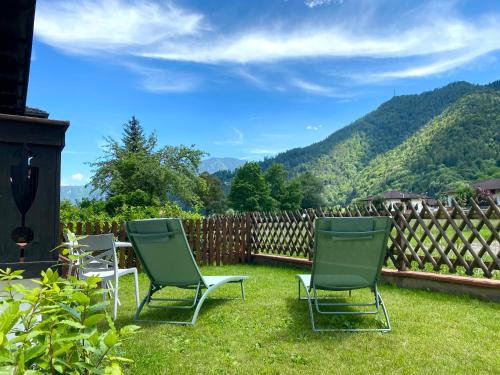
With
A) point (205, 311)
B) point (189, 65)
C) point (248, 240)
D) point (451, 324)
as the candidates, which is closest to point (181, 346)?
point (205, 311)

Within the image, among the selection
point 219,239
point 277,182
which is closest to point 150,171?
point 219,239

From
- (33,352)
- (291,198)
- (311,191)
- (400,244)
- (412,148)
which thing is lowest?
(291,198)

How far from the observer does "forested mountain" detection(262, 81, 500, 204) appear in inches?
3447

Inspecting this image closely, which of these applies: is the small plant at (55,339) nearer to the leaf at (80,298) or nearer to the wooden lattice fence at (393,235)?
the leaf at (80,298)

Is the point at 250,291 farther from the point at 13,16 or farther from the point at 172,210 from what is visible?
the point at 172,210

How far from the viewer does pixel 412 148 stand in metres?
105

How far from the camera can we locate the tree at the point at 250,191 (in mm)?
66500

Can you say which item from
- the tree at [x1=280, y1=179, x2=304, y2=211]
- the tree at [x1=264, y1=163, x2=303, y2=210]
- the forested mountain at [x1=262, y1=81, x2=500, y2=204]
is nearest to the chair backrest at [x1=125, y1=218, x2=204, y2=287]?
the tree at [x1=280, y1=179, x2=304, y2=211]

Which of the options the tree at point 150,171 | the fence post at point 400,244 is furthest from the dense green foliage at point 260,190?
the fence post at point 400,244

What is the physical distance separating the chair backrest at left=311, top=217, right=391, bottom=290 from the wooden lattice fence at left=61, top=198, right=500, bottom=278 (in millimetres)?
2104

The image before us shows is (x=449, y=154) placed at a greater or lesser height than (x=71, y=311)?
greater

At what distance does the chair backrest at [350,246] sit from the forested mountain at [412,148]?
88.6 meters

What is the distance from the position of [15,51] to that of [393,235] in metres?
5.38

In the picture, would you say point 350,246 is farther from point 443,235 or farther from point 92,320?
point 92,320
